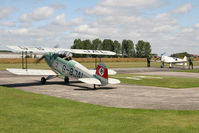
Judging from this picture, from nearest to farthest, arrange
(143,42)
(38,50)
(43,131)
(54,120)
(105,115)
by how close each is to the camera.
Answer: (43,131) → (54,120) → (105,115) → (38,50) → (143,42)

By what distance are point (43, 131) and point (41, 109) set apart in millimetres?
3500

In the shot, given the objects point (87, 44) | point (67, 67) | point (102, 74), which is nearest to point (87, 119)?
point (102, 74)

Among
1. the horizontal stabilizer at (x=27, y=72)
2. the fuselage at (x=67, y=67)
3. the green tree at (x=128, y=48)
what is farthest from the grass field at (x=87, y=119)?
the green tree at (x=128, y=48)

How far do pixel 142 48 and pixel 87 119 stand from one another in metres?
160

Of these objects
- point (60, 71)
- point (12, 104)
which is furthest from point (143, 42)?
point (12, 104)

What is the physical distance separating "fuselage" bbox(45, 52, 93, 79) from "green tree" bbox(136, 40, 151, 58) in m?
144

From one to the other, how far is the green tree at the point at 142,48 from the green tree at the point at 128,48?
352cm

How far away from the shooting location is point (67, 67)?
21.9 m

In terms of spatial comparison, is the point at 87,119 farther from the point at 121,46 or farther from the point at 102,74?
the point at 121,46

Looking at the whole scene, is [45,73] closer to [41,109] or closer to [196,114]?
[41,109]

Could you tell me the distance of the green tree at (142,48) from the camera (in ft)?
543

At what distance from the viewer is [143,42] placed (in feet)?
544

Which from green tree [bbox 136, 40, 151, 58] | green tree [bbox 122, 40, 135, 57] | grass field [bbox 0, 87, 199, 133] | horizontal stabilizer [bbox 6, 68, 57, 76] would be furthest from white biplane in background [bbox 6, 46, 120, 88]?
green tree [bbox 136, 40, 151, 58]

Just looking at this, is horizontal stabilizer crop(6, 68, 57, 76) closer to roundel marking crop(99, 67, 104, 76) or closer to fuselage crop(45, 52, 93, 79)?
fuselage crop(45, 52, 93, 79)
